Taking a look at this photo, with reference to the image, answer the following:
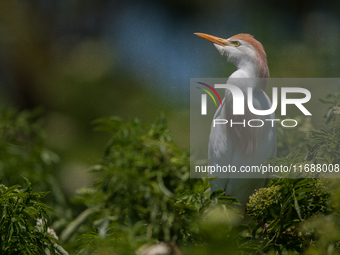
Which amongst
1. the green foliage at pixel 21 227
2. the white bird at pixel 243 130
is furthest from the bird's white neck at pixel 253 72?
the green foliage at pixel 21 227

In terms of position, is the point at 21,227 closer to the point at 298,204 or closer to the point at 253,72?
the point at 298,204

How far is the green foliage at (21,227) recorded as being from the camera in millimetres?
349

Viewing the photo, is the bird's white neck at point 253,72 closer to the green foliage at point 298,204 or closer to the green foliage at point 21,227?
the green foliage at point 298,204

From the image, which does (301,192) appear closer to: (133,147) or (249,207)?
(249,207)

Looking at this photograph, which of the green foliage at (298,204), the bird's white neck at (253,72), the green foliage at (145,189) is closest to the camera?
the green foliage at (298,204)

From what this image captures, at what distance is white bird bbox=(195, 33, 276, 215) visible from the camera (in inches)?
25.1

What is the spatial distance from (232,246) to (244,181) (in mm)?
504

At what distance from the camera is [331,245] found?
32 centimetres

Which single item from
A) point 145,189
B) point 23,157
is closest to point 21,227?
point 145,189

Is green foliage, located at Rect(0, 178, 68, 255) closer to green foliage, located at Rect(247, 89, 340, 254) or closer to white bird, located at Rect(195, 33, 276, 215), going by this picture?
green foliage, located at Rect(247, 89, 340, 254)

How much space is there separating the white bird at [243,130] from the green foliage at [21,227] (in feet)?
1.24

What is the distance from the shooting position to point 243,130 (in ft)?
2.34

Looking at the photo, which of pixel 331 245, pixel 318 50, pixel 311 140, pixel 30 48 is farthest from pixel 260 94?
pixel 30 48

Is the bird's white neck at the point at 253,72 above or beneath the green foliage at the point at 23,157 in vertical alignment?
above
